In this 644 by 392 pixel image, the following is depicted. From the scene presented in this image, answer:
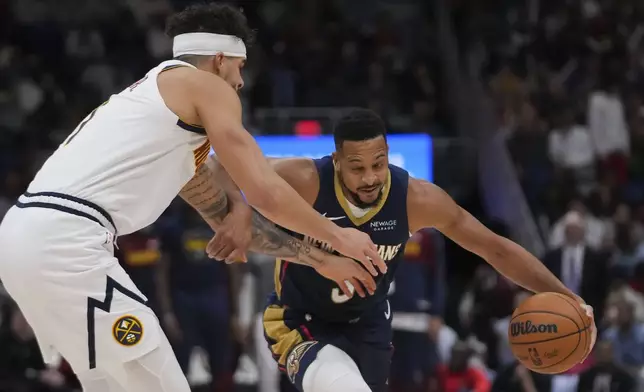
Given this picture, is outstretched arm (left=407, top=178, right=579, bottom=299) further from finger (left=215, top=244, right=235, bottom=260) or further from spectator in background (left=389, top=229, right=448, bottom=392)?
spectator in background (left=389, top=229, right=448, bottom=392)

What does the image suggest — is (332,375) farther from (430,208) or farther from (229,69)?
(229,69)

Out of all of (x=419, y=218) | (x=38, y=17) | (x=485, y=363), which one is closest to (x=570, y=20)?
(x=485, y=363)

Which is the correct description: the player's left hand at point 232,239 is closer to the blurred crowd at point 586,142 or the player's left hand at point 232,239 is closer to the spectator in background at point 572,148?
the blurred crowd at point 586,142

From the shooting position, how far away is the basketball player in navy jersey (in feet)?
16.6

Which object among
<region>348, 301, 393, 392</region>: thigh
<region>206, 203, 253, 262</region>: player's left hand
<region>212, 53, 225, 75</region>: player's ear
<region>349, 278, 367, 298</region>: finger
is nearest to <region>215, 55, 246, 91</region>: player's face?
<region>212, 53, 225, 75</region>: player's ear

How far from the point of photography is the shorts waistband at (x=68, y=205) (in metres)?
3.90

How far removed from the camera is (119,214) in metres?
4.00

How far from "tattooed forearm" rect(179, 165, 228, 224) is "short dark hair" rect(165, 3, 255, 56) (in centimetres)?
66

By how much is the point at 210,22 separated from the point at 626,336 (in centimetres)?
692

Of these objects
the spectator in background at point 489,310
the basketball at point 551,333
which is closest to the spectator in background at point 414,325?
the spectator in background at point 489,310

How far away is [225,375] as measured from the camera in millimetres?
10109

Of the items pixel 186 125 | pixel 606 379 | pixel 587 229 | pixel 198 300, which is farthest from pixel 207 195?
pixel 587 229

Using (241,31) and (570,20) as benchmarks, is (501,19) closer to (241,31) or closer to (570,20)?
(570,20)

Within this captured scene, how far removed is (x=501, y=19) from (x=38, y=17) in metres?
6.68
